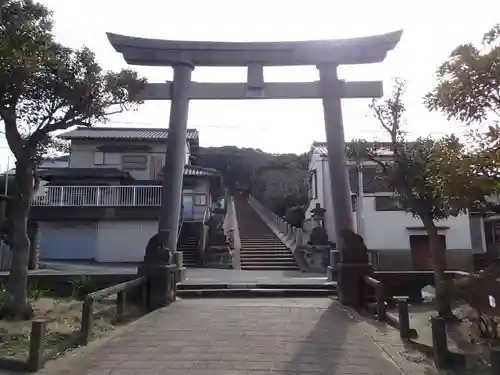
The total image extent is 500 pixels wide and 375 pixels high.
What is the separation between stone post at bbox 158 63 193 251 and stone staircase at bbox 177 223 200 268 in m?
9.97

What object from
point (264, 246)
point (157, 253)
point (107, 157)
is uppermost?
point (107, 157)

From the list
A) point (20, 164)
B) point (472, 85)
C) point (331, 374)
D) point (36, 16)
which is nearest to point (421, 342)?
point (331, 374)

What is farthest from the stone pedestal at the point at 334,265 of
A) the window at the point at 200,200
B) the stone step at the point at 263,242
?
the window at the point at 200,200

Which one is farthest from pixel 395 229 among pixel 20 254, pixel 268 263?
pixel 20 254

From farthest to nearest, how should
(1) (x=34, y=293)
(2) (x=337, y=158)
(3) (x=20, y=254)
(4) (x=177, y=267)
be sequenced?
(2) (x=337, y=158) → (4) (x=177, y=267) → (1) (x=34, y=293) → (3) (x=20, y=254)

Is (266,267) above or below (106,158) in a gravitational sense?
below

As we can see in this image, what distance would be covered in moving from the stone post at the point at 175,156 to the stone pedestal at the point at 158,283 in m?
1.13

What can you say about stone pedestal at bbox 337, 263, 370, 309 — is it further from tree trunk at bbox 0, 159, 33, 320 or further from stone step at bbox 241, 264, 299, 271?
stone step at bbox 241, 264, 299, 271

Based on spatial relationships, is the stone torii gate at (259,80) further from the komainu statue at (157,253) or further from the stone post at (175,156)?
the komainu statue at (157,253)

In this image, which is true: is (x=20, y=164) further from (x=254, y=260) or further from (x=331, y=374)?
(x=254, y=260)

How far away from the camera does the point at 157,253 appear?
36.8 ft

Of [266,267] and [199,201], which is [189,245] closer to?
[199,201]

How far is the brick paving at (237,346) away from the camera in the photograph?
19.1 ft

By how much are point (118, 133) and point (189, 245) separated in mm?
11301
